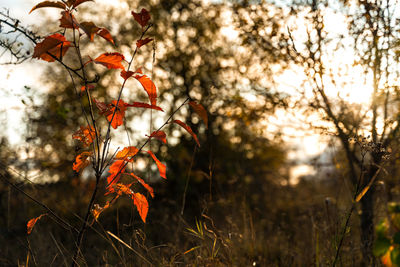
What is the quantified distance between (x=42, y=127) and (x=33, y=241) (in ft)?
7.00

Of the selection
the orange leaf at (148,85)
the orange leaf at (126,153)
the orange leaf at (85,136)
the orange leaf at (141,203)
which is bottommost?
the orange leaf at (141,203)

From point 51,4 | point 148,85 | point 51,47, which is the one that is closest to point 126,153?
point 148,85

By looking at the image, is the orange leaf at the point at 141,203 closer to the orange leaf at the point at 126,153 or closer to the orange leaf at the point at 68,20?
the orange leaf at the point at 126,153

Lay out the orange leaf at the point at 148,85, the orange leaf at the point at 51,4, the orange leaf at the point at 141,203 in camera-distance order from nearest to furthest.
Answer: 1. the orange leaf at the point at 51,4
2. the orange leaf at the point at 148,85
3. the orange leaf at the point at 141,203

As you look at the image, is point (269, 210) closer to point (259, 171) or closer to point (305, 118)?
point (259, 171)

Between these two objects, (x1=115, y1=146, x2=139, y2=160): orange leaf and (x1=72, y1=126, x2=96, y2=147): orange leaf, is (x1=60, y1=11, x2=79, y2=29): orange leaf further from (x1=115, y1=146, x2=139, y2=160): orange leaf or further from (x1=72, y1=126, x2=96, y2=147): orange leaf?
(x1=115, y1=146, x2=139, y2=160): orange leaf

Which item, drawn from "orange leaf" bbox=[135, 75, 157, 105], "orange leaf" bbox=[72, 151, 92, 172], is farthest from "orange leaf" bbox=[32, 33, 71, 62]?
"orange leaf" bbox=[72, 151, 92, 172]

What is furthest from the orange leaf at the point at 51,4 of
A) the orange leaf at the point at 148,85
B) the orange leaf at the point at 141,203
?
the orange leaf at the point at 141,203

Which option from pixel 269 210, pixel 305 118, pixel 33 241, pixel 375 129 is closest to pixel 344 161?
pixel 305 118

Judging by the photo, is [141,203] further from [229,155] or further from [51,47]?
[229,155]

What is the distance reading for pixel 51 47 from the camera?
4.62 feet

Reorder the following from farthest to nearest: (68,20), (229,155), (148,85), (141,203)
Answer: (229,155) → (141,203) → (148,85) → (68,20)

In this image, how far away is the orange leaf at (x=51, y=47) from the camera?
1376 millimetres

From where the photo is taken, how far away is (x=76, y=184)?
5.94 m
